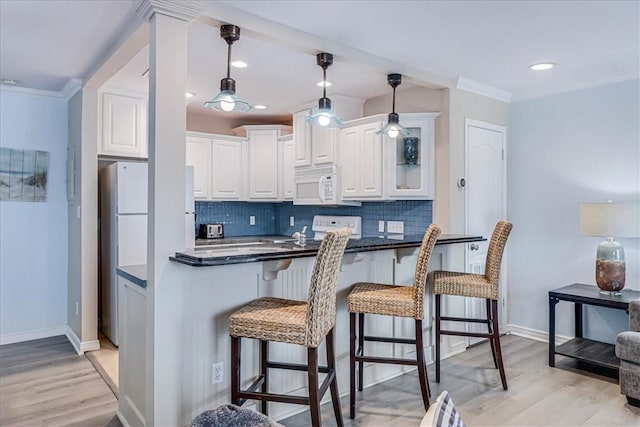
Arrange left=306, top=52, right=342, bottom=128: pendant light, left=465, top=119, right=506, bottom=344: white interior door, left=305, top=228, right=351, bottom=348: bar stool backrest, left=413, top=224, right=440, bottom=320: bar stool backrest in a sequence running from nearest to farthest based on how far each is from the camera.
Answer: left=305, top=228, right=351, bottom=348: bar stool backrest < left=413, top=224, right=440, bottom=320: bar stool backrest < left=306, top=52, right=342, bottom=128: pendant light < left=465, top=119, right=506, bottom=344: white interior door

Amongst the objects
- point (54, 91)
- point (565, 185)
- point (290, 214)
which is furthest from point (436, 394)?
point (54, 91)

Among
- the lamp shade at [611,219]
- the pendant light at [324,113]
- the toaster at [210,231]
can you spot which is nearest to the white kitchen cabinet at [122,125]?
the toaster at [210,231]

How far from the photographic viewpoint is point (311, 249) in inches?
93.6

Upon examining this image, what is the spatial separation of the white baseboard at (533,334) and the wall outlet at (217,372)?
10.3 ft

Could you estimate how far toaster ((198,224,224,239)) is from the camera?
201 inches

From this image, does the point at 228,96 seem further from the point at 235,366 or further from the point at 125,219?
the point at 125,219

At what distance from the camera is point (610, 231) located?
10.5 ft

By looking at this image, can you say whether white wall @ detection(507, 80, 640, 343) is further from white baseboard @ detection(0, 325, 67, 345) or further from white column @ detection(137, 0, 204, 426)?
white baseboard @ detection(0, 325, 67, 345)

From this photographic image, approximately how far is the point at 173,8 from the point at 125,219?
220 centimetres

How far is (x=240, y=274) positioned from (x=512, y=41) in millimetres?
2335

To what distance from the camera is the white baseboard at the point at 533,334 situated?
3.89m

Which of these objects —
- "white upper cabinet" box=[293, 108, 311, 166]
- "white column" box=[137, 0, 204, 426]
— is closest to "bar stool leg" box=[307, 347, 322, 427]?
"white column" box=[137, 0, 204, 426]

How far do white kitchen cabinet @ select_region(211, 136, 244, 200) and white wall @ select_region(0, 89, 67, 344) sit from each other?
152cm

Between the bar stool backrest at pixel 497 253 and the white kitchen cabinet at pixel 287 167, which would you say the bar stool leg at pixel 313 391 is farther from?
the white kitchen cabinet at pixel 287 167
